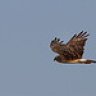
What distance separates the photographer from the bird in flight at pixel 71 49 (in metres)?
27.9

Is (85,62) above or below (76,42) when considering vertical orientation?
below

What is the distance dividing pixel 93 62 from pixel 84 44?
1.92 metres

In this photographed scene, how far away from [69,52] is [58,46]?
79cm

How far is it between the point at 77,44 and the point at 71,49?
1.88ft

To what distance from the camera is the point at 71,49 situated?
2848 centimetres

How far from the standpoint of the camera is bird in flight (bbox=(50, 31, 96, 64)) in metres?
27.9

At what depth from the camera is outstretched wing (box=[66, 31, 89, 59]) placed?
2839 centimetres

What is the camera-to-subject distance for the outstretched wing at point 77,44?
28391 millimetres

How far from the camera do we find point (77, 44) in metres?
28.8

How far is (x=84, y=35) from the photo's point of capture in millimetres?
28891

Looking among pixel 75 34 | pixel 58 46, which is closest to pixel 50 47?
pixel 58 46

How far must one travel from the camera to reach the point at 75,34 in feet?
96.9

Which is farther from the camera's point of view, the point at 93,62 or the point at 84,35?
the point at 84,35

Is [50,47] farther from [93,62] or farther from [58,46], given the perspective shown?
[93,62]
